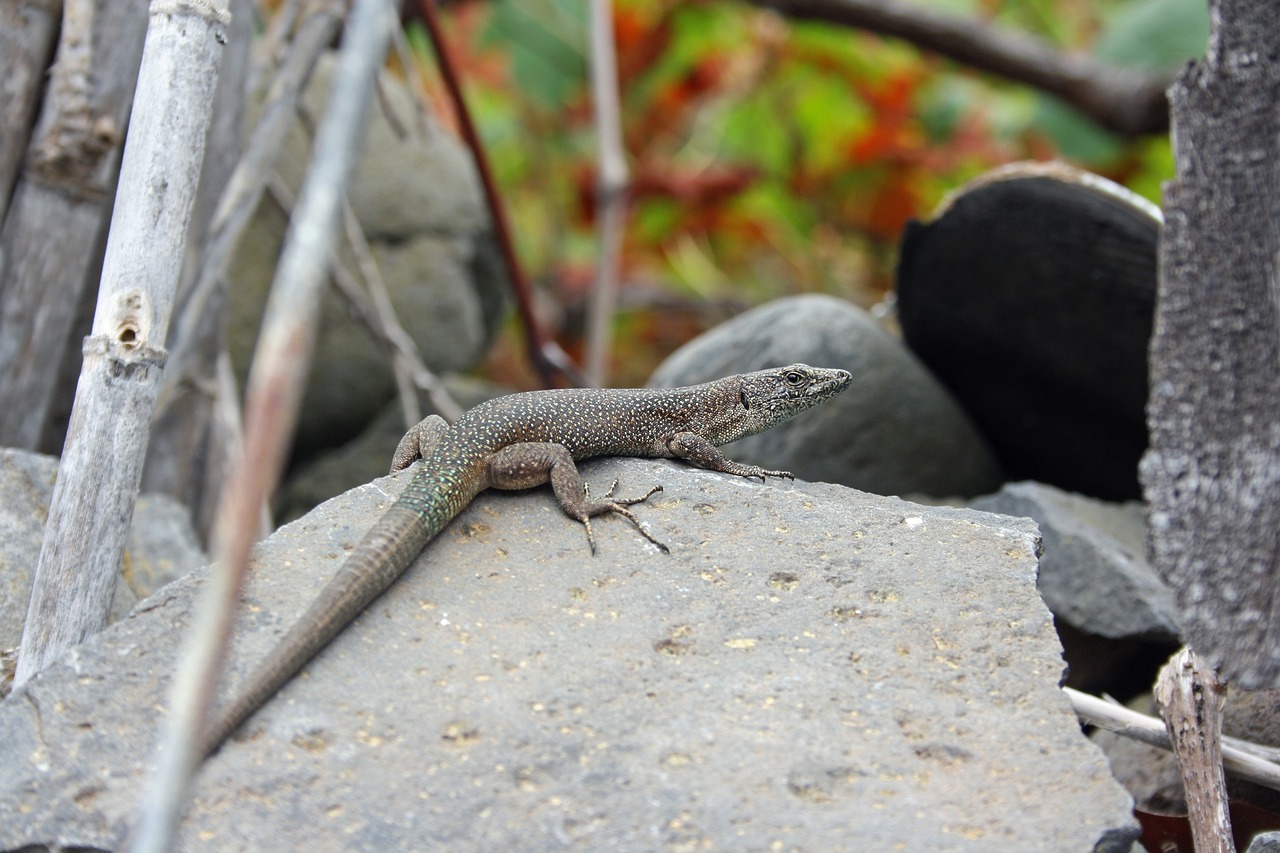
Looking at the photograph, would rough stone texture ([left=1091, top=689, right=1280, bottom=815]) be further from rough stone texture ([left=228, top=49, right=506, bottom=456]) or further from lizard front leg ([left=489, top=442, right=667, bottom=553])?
rough stone texture ([left=228, top=49, right=506, bottom=456])

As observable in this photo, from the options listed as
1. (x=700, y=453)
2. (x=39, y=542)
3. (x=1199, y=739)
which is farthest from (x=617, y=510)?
(x=39, y=542)

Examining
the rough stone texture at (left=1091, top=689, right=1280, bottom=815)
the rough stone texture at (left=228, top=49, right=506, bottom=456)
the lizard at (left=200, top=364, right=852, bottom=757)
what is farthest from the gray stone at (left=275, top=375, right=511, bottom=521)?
the rough stone texture at (left=1091, top=689, right=1280, bottom=815)

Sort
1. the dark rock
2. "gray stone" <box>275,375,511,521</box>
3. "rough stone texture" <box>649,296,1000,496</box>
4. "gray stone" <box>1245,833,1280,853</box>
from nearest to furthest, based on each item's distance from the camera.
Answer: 1. "gray stone" <box>1245,833,1280,853</box>
2. the dark rock
3. "rough stone texture" <box>649,296,1000,496</box>
4. "gray stone" <box>275,375,511,521</box>

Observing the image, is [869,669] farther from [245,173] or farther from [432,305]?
[432,305]

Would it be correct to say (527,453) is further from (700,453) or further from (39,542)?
(39,542)

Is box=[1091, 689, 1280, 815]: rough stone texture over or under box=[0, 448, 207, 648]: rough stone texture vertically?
under

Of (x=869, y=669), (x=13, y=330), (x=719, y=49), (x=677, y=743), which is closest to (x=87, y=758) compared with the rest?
(x=677, y=743)

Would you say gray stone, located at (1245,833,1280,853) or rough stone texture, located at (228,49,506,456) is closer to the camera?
gray stone, located at (1245,833,1280,853)

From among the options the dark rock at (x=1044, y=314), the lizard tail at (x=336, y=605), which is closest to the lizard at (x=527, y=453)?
the lizard tail at (x=336, y=605)
